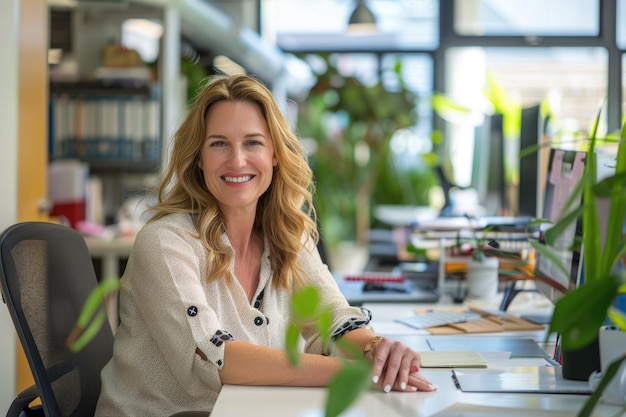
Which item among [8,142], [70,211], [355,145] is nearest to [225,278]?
[8,142]

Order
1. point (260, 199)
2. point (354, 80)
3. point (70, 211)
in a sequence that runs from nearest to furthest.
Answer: point (260, 199)
point (70, 211)
point (354, 80)

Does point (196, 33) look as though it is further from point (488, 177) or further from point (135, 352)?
point (135, 352)

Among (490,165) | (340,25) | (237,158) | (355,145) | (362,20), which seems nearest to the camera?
(237,158)

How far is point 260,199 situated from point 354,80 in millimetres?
6003

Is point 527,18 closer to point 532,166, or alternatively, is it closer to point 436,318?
point 532,166

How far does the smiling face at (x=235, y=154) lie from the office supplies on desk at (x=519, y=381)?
600mm

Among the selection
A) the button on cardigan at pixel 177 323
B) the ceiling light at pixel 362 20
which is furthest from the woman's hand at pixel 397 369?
the ceiling light at pixel 362 20

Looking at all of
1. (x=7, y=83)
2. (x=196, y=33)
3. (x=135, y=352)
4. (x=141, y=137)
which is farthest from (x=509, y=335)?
(x=196, y=33)

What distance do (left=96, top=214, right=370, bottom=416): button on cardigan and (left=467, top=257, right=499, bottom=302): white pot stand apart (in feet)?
3.35

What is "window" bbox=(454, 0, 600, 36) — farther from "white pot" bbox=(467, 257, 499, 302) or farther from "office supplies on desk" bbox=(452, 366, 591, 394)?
"office supplies on desk" bbox=(452, 366, 591, 394)

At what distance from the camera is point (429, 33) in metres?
8.09

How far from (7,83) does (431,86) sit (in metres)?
5.66

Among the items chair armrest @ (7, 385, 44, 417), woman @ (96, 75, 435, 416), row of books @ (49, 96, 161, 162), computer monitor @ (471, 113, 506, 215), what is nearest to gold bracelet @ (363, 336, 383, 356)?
woman @ (96, 75, 435, 416)

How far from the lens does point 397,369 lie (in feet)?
5.46
